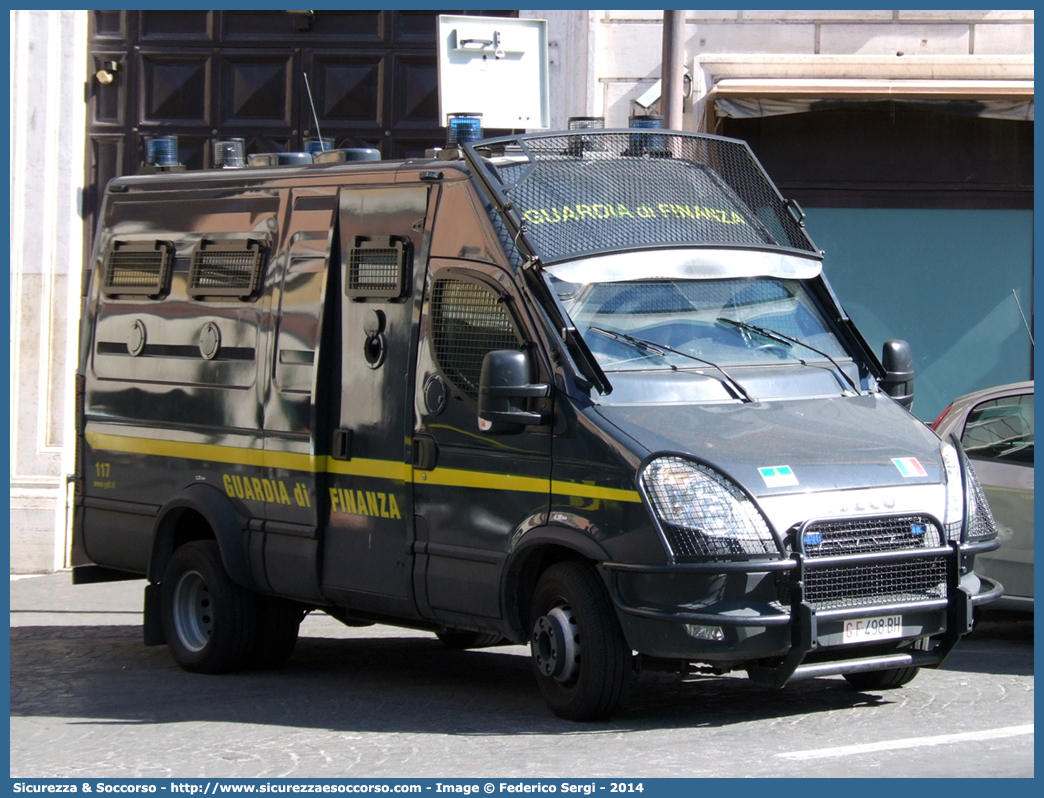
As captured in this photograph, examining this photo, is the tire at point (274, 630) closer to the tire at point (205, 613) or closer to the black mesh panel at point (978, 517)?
the tire at point (205, 613)

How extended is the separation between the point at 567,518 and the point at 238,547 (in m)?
2.54

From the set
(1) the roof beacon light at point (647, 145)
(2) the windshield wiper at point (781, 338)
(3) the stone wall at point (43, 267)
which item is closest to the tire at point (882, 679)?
(2) the windshield wiper at point (781, 338)

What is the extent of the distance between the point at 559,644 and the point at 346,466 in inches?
69.1

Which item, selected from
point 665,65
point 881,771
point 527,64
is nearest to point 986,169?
point 665,65

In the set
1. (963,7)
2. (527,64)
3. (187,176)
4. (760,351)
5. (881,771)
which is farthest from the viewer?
(963,7)

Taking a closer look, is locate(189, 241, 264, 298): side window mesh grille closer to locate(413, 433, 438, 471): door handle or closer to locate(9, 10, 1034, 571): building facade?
locate(413, 433, 438, 471): door handle

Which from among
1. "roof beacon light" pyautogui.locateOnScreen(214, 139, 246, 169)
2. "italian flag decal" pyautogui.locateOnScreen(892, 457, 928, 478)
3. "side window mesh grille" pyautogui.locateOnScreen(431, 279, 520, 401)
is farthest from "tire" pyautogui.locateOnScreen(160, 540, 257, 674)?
"italian flag decal" pyautogui.locateOnScreen(892, 457, 928, 478)

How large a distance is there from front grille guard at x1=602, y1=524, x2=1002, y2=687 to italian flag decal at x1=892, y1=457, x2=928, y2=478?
32 centimetres

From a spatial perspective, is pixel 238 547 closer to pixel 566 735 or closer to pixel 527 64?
pixel 566 735

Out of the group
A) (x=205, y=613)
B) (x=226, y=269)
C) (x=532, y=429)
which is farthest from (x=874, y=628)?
(x=226, y=269)

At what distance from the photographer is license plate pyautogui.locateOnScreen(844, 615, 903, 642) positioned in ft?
21.8

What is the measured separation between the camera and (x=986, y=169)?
44.8 ft

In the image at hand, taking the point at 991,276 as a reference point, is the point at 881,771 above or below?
below

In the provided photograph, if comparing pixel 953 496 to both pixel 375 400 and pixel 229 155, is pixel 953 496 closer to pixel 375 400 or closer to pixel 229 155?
pixel 375 400
